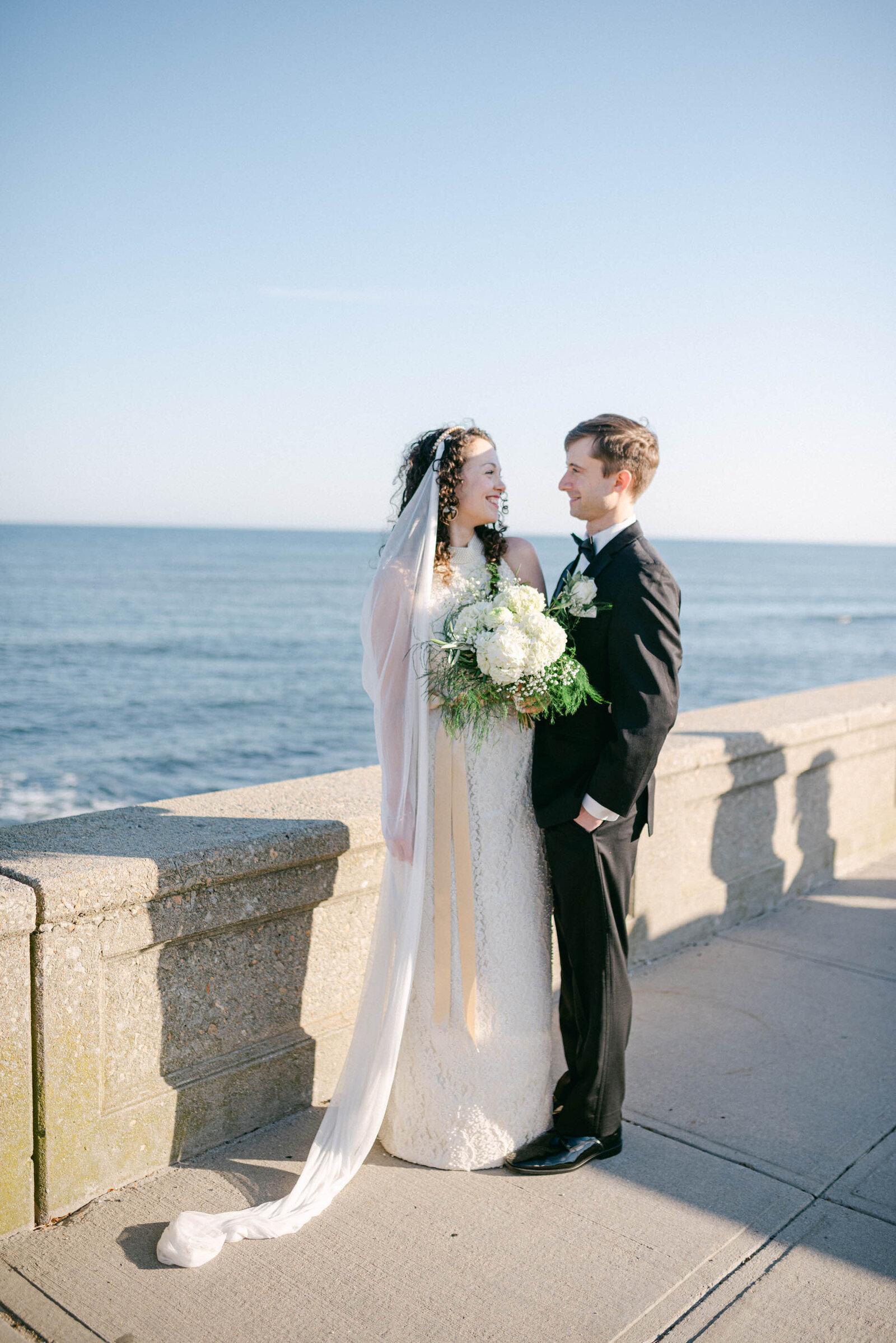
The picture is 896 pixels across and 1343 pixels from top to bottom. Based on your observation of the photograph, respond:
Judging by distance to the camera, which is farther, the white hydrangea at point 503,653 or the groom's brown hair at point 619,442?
the groom's brown hair at point 619,442

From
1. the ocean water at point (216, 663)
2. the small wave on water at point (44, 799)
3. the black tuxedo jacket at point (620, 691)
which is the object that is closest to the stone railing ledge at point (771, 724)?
the black tuxedo jacket at point (620, 691)

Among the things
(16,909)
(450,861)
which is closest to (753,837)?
(450,861)

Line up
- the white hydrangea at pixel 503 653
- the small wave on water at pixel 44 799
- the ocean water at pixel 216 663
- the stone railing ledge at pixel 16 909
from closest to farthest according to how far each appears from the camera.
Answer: the stone railing ledge at pixel 16 909 → the white hydrangea at pixel 503 653 → the small wave on water at pixel 44 799 → the ocean water at pixel 216 663

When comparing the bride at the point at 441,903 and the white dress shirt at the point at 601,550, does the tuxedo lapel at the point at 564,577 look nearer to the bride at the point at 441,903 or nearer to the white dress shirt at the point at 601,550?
the white dress shirt at the point at 601,550

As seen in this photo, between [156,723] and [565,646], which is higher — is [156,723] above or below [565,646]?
below

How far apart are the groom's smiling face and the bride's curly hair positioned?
0.86 ft

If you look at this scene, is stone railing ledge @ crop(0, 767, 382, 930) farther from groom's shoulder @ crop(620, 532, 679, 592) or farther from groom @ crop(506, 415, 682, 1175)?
groom's shoulder @ crop(620, 532, 679, 592)

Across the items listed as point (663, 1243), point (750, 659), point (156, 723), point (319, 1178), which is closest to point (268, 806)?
point (319, 1178)

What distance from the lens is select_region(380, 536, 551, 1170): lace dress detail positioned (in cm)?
331

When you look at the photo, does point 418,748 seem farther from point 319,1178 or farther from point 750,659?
point 750,659

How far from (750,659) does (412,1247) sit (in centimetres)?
4590

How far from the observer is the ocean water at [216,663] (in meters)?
23.6

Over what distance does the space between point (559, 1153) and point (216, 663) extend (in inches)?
1491

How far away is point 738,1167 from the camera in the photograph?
332 centimetres
